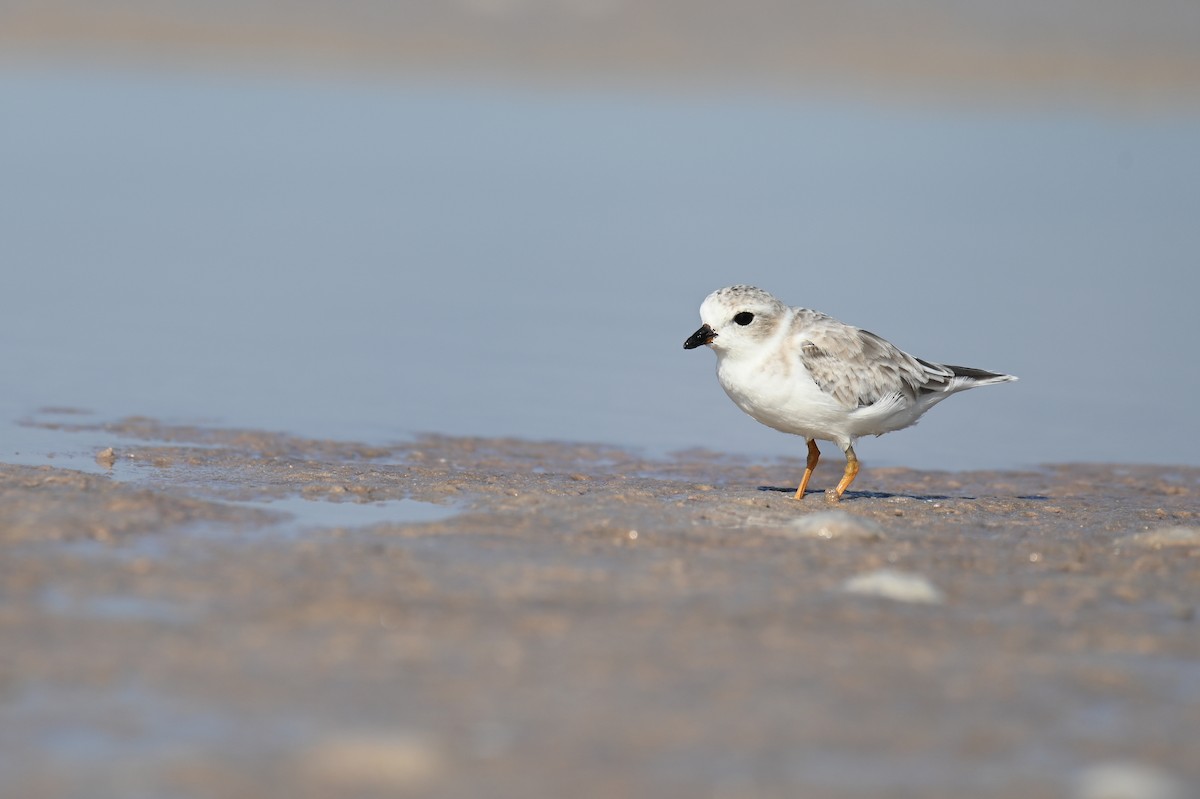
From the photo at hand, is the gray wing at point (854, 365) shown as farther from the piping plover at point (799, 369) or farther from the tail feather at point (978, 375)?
the tail feather at point (978, 375)

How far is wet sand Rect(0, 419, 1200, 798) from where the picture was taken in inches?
158

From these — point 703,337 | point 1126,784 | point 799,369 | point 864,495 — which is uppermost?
point 703,337

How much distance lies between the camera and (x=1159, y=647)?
522 cm

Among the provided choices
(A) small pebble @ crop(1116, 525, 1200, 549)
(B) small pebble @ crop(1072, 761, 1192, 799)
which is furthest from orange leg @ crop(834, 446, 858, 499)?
(B) small pebble @ crop(1072, 761, 1192, 799)

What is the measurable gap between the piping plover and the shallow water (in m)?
2.03

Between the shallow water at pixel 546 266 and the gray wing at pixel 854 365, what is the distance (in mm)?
1871

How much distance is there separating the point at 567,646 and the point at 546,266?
1062cm

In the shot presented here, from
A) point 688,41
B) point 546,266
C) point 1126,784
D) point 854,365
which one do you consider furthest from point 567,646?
point 688,41

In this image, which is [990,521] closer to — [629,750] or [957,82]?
[629,750]

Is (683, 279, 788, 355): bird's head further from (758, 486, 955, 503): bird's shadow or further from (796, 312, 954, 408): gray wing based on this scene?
(758, 486, 955, 503): bird's shadow

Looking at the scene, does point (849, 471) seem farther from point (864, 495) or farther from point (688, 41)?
point (688, 41)

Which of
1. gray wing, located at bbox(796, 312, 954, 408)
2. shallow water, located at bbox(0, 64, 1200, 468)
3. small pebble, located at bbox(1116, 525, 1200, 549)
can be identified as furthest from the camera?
shallow water, located at bbox(0, 64, 1200, 468)

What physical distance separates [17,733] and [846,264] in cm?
1248

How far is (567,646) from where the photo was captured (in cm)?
487
